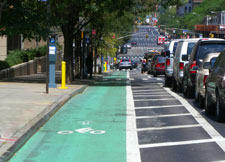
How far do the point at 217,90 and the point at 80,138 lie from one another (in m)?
3.84

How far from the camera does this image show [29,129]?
11.2 m

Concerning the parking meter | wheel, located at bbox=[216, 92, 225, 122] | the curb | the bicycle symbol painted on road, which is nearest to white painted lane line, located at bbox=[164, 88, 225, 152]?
wheel, located at bbox=[216, 92, 225, 122]

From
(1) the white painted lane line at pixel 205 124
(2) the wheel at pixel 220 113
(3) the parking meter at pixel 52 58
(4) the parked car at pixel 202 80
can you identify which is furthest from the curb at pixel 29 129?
(3) the parking meter at pixel 52 58


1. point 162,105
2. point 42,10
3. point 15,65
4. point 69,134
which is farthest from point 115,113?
point 15,65

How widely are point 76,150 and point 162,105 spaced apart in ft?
27.6

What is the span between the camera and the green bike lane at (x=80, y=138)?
9.16 meters

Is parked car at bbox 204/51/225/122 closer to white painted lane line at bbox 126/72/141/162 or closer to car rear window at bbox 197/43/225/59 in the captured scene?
white painted lane line at bbox 126/72/141/162

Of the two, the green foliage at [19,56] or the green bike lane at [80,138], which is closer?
the green bike lane at [80,138]

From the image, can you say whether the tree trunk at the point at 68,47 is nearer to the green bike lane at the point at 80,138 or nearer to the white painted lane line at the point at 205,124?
the white painted lane line at the point at 205,124

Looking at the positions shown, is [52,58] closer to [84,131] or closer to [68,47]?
[68,47]

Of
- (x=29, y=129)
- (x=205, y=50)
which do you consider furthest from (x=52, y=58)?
(x=29, y=129)

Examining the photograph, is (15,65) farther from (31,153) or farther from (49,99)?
(31,153)

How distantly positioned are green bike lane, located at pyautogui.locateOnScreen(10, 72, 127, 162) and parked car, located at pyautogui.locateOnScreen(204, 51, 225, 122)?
2.08 meters

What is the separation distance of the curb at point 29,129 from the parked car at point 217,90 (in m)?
3.82
